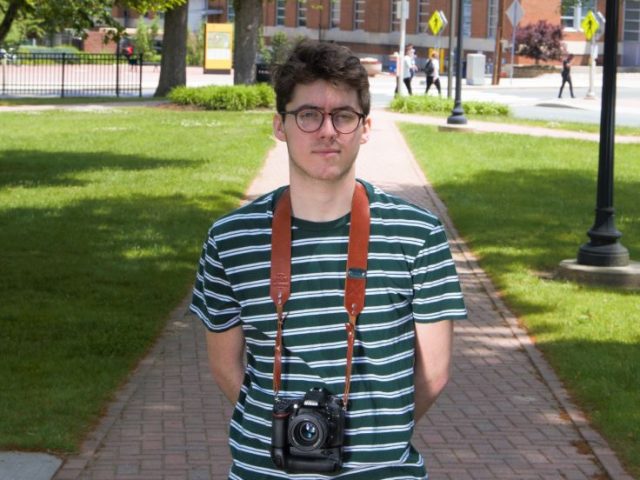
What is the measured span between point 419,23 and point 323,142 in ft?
227

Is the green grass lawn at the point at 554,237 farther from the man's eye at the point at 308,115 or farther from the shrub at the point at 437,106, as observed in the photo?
the shrub at the point at 437,106

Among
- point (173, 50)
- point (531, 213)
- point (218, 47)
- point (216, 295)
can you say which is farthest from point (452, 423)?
point (218, 47)

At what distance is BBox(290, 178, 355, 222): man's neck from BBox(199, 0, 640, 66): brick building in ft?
173

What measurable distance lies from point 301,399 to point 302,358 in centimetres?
14

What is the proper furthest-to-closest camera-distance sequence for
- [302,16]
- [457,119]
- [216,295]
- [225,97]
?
1. [302,16]
2. [225,97]
3. [457,119]
4. [216,295]

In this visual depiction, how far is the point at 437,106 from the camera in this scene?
119 ft

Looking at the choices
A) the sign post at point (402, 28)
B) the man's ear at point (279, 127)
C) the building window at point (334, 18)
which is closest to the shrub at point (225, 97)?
the sign post at point (402, 28)

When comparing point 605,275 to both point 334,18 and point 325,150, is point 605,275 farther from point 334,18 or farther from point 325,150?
point 334,18

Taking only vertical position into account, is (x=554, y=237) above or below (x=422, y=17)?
below

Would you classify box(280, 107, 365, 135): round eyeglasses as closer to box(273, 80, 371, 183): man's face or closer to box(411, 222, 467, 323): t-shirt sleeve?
box(273, 80, 371, 183): man's face

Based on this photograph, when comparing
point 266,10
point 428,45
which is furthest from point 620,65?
point 266,10

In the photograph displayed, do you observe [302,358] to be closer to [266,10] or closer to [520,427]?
[520,427]

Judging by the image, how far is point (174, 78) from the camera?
140ft

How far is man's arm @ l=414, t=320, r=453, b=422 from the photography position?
10.9 ft
